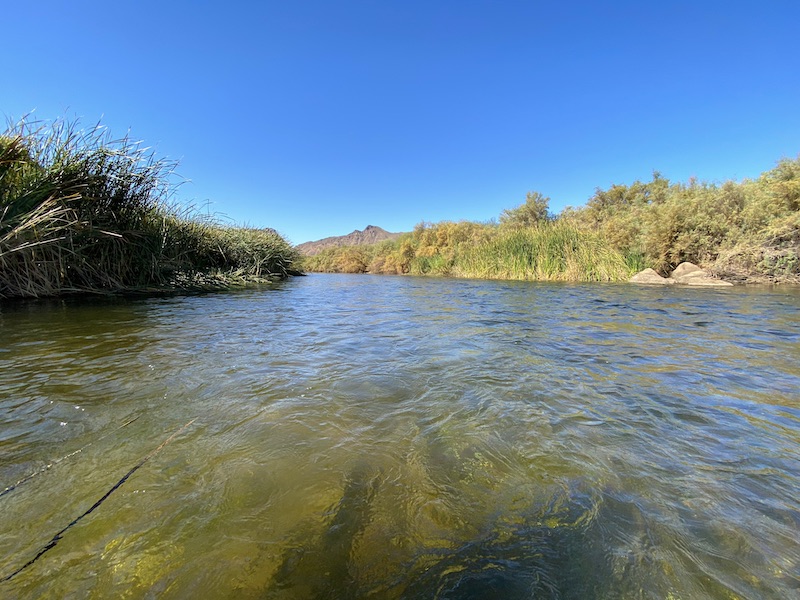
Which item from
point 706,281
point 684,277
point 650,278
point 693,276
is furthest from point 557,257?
point 706,281

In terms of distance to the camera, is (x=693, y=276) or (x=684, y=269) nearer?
(x=693, y=276)

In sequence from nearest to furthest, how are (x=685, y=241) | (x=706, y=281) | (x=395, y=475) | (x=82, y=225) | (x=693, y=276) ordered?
1. (x=395, y=475)
2. (x=82, y=225)
3. (x=706, y=281)
4. (x=693, y=276)
5. (x=685, y=241)

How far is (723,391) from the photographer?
8.85 feet

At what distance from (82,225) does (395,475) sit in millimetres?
8432

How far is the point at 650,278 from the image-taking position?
51.9 ft

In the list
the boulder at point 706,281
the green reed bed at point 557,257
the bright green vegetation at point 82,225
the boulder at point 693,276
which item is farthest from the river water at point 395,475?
the green reed bed at point 557,257

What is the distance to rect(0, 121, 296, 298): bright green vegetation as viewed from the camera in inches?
225

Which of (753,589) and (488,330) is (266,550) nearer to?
(753,589)

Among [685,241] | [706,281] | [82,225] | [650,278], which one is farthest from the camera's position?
[685,241]

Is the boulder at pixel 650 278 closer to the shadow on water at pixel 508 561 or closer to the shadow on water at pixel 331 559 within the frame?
the shadow on water at pixel 508 561

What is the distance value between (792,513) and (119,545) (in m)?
2.60

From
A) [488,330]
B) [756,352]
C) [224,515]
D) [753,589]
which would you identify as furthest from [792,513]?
[488,330]

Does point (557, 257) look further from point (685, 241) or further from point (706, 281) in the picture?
point (706, 281)

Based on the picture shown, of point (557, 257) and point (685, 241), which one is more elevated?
point (685, 241)
